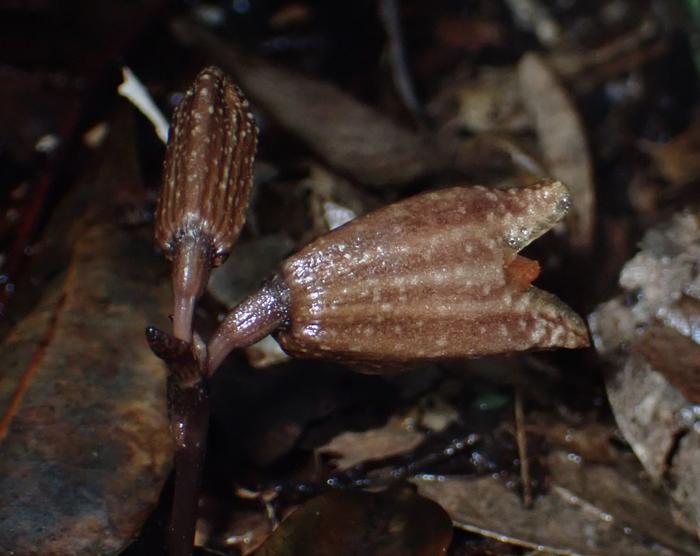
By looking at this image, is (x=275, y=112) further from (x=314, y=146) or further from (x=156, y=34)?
(x=156, y=34)

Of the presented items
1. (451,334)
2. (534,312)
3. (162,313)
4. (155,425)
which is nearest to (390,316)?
(451,334)

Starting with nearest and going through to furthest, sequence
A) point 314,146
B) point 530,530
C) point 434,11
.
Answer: point 530,530 → point 314,146 → point 434,11

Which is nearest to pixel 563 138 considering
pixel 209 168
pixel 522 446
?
pixel 522 446

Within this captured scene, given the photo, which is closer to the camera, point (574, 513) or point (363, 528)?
point (363, 528)

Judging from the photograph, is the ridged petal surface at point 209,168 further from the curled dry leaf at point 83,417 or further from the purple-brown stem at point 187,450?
the curled dry leaf at point 83,417

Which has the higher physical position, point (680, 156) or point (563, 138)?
point (563, 138)

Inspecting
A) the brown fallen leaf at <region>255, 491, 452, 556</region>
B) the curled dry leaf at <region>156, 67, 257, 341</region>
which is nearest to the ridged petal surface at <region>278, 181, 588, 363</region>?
the curled dry leaf at <region>156, 67, 257, 341</region>

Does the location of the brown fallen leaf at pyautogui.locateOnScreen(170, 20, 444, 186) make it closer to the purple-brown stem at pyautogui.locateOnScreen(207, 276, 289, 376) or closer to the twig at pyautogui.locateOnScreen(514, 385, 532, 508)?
the twig at pyautogui.locateOnScreen(514, 385, 532, 508)

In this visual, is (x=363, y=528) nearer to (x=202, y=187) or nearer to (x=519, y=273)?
(x=519, y=273)
